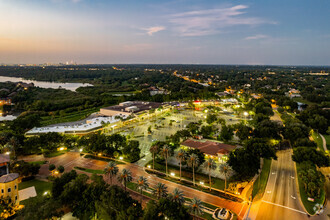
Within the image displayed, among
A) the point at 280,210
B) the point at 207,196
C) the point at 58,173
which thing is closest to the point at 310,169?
the point at 280,210

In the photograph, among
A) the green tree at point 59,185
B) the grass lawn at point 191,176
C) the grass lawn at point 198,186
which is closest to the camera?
the green tree at point 59,185

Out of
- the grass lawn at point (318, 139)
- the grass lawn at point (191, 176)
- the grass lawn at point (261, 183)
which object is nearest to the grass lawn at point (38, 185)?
the grass lawn at point (191, 176)

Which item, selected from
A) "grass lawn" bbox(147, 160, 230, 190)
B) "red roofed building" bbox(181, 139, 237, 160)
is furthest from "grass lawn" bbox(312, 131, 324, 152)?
"grass lawn" bbox(147, 160, 230, 190)

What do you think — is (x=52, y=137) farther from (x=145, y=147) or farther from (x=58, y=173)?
(x=145, y=147)

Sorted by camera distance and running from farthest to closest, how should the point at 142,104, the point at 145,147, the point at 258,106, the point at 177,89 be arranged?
the point at 177,89 < the point at 142,104 < the point at 258,106 < the point at 145,147

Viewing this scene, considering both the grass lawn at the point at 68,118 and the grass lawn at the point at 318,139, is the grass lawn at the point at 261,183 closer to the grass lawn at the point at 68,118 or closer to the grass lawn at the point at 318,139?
the grass lawn at the point at 318,139

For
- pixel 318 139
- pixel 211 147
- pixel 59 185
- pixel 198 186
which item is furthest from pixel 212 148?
pixel 318 139

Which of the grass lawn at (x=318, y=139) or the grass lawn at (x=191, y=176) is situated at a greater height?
the grass lawn at (x=318, y=139)

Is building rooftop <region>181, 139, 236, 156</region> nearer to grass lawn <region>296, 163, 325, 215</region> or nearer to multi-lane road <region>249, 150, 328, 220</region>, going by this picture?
multi-lane road <region>249, 150, 328, 220</region>

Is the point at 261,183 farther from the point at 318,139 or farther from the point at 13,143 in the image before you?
the point at 13,143
